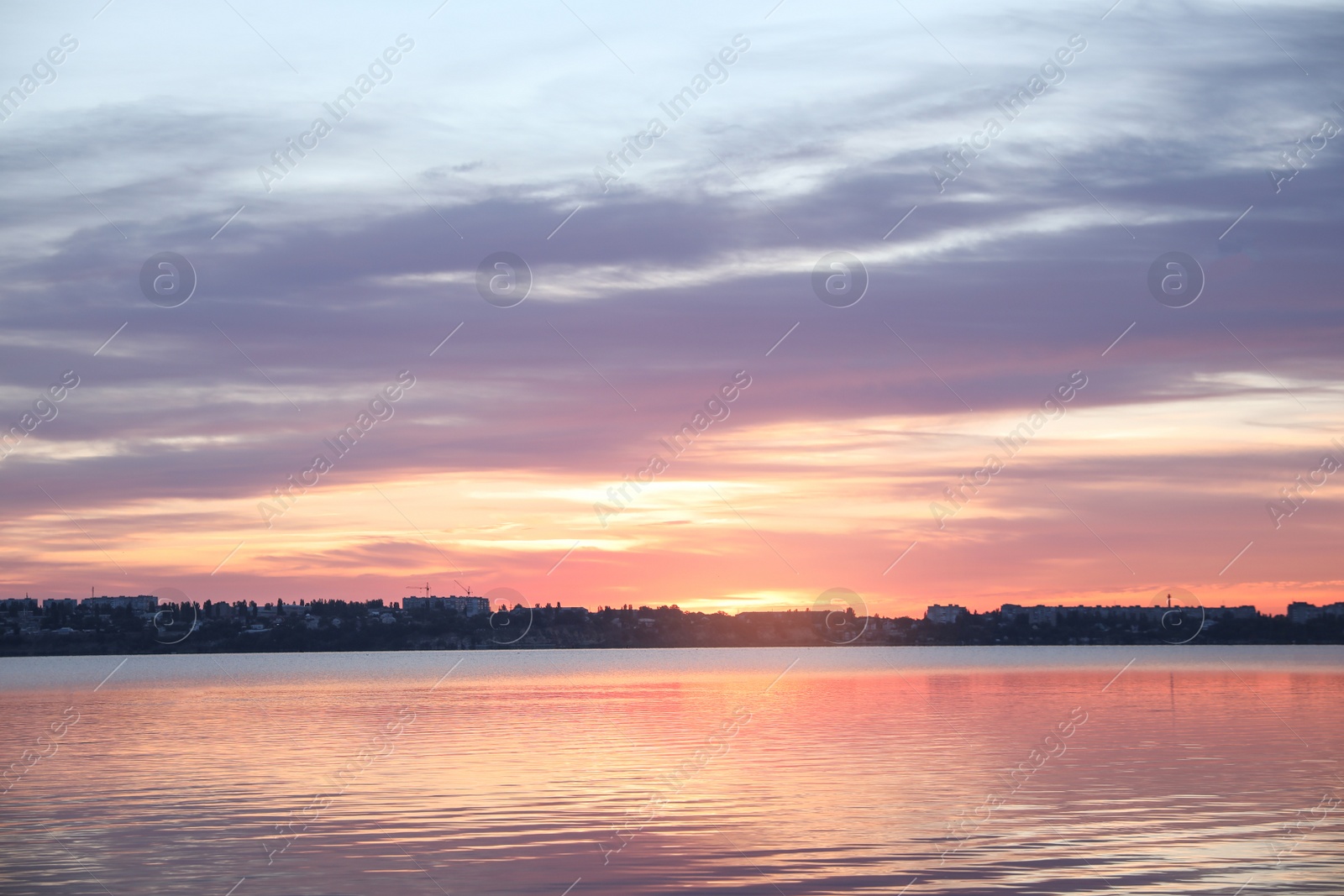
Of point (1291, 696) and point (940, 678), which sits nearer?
point (1291, 696)

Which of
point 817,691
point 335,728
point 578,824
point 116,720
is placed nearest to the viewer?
point 578,824

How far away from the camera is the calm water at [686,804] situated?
1240 inches

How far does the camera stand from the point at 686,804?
143 ft

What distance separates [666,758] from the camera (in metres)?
59.4

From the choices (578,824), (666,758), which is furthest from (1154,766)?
(578,824)

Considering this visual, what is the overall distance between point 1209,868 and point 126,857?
92.5 ft

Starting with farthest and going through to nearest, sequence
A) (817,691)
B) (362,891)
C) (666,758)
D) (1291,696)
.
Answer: (817,691), (1291,696), (666,758), (362,891)

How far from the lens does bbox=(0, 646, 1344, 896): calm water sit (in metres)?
31.5

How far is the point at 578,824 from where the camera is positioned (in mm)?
39188

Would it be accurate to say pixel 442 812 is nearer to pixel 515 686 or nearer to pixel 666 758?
pixel 666 758

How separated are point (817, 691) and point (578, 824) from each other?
95380mm

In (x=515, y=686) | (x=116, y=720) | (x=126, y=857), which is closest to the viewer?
(x=126, y=857)

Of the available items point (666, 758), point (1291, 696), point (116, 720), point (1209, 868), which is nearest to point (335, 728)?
point (116, 720)

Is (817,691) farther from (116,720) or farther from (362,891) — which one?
(362,891)
